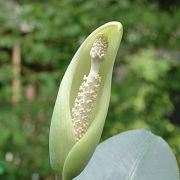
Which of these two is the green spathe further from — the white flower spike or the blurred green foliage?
the blurred green foliage

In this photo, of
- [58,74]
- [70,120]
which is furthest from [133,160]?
[58,74]

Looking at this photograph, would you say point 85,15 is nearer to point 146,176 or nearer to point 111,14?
point 111,14

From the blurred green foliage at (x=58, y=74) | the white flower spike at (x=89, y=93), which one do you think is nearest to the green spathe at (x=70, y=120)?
the white flower spike at (x=89, y=93)

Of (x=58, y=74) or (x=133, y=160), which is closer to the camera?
(x=133, y=160)

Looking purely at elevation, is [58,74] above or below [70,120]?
below

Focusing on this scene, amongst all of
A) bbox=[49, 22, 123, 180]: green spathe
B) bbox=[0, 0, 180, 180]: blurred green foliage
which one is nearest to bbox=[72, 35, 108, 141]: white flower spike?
bbox=[49, 22, 123, 180]: green spathe

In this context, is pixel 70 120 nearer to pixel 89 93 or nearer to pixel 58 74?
pixel 89 93
